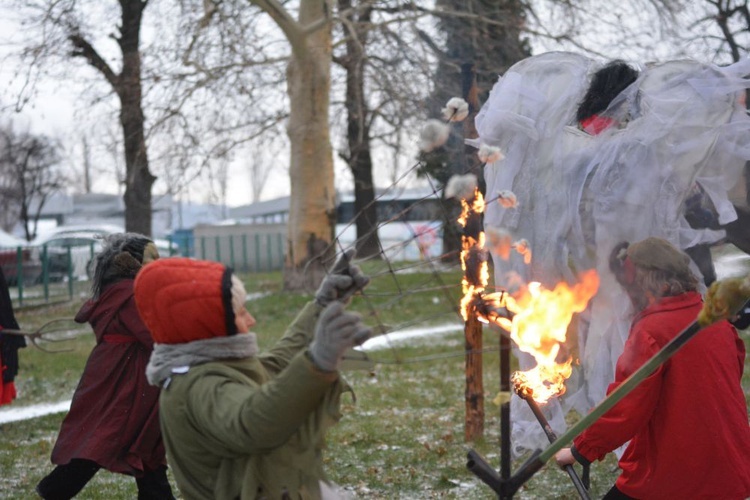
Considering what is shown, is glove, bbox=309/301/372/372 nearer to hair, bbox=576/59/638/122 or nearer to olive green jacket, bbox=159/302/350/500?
olive green jacket, bbox=159/302/350/500

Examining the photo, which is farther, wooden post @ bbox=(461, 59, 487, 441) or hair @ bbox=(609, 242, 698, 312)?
wooden post @ bbox=(461, 59, 487, 441)

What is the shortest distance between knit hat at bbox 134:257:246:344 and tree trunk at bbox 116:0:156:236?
1433 cm

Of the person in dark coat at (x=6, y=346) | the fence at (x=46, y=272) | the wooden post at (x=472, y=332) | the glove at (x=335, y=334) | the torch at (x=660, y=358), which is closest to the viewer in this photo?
the glove at (x=335, y=334)

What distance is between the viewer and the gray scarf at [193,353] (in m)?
2.81

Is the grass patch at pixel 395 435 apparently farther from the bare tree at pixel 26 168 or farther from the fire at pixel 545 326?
the bare tree at pixel 26 168

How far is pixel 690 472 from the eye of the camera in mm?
3697

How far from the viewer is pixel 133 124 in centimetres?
1756

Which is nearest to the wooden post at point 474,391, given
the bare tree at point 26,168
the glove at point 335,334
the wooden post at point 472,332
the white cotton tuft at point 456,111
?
the wooden post at point 472,332

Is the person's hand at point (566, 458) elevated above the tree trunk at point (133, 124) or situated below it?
below

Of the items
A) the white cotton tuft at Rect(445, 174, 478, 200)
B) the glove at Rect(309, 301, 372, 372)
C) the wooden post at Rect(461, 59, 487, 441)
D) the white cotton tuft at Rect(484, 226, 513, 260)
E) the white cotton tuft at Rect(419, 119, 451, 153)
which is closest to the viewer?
the glove at Rect(309, 301, 372, 372)

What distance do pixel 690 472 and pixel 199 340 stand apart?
7.01ft

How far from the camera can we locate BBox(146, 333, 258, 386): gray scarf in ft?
9.22

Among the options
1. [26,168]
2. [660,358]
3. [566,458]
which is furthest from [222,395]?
[26,168]

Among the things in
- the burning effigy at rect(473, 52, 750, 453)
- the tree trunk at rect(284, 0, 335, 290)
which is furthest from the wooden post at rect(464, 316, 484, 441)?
the tree trunk at rect(284, 0, 335, 290)
